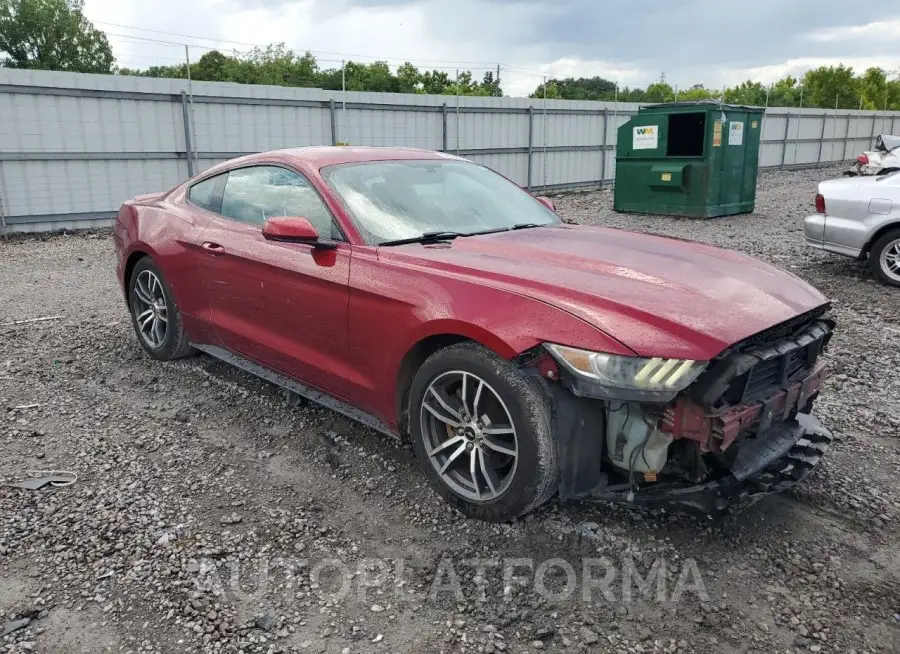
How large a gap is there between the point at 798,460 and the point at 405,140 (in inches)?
562

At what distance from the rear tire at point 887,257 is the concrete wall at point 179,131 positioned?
34.2 feet

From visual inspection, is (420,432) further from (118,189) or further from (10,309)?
(118,189)

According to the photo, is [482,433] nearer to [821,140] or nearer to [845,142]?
[821,140]

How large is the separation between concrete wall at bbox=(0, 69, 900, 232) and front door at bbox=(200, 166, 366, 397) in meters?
9.11

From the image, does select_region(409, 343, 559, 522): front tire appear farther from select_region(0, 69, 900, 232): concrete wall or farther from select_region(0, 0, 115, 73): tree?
select_region(0, 0, 115, 73): tree

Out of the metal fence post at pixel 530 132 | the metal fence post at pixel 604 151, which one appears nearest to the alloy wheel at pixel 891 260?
the metal fence post at pixel 530 132

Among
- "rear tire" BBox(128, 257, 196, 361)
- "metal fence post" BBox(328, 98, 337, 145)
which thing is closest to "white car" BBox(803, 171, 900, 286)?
"rear tire" BBox(128, 257, 196, 361)

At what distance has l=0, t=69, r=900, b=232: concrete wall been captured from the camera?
460 inches

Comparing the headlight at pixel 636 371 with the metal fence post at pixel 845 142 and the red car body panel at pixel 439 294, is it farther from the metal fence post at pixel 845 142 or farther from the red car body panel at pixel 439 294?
the metal fence post at pixel 845 142

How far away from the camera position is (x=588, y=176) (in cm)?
2042

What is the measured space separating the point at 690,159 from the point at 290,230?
37.2 ft

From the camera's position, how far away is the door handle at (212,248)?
14.1ft

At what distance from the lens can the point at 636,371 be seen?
102 inches

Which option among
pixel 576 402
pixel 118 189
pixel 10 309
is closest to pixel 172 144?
pixel 118 189
